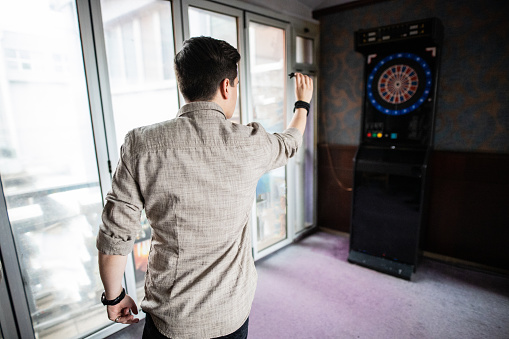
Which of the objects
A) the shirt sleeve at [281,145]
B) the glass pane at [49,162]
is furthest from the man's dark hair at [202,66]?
the glass pane at [49,162]

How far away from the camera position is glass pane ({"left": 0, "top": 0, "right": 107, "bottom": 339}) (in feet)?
4.98

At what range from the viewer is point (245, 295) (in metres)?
0.94

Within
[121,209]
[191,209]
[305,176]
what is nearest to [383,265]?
[305,176]

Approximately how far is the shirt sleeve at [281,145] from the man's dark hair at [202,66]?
179mm

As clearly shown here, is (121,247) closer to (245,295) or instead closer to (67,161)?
(245,295)

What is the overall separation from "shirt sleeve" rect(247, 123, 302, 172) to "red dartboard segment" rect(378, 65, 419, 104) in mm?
1771

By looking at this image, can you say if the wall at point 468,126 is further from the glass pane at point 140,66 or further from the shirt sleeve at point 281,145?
the shirt sleeve at point 281,145

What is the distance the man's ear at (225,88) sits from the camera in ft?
2.77

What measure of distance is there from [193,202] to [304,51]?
2.82 metres

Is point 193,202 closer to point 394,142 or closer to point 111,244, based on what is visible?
point 111,244

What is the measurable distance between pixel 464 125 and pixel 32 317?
10.9 ft

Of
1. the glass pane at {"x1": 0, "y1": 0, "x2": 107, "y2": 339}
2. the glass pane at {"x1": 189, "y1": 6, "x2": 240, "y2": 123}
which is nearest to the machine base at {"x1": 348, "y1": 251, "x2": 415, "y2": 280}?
the glass pane at {"x1": 189, "y1": 6, "x2": 240, "y2": 123}

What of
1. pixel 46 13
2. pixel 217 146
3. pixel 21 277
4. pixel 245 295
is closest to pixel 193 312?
pixel 245 295

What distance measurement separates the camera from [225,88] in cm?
85
